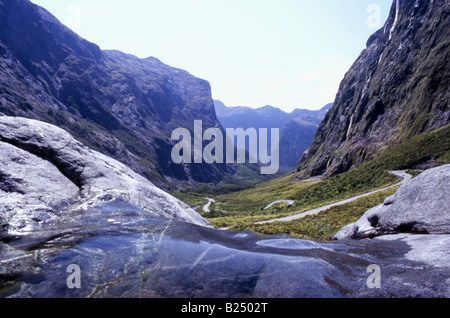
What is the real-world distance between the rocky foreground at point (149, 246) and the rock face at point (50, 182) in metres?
0.05

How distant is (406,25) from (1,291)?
602 feet

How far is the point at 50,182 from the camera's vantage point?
38.3 feet

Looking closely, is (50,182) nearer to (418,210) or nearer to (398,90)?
(418,210)

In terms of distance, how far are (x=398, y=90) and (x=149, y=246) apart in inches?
5763

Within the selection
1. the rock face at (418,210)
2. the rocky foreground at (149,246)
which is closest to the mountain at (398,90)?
the rock face at (418,210)

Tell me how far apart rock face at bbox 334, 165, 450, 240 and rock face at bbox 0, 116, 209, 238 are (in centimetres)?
1148

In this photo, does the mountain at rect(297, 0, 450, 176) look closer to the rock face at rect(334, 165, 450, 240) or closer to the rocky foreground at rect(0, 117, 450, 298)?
the rock face at rect(334, 165, 450, 240)

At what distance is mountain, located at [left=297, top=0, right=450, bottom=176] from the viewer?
96188 mm

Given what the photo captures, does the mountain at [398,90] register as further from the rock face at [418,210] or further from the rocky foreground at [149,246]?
the rocky foreground at [149,246]

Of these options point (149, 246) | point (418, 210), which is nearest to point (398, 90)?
point (418, 210)

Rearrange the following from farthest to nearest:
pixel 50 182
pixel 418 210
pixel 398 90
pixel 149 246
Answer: pixel 398 90
pixel 418 210
pixel 50 182
pixel 149 246

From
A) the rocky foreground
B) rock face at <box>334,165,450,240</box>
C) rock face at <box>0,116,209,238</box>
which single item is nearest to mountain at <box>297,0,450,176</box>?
rock face at <box>334,165,450,240</box>

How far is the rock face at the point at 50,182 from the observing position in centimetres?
982

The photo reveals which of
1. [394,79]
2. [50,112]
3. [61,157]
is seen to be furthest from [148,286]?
[50,112]
